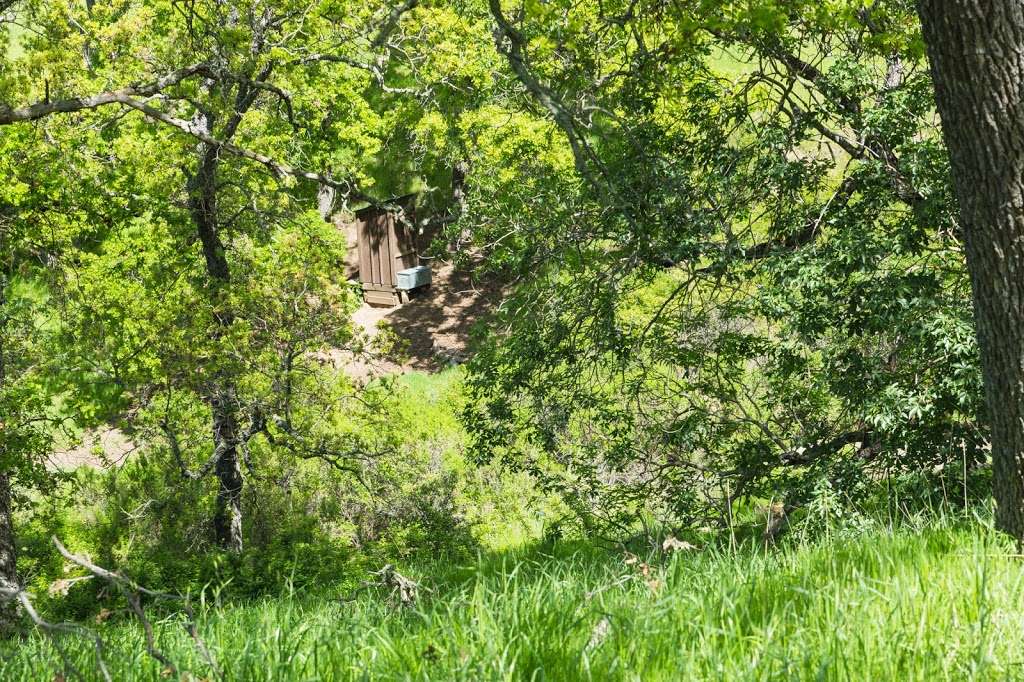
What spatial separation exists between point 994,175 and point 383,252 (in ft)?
86.1

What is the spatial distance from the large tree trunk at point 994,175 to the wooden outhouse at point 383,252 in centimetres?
2543

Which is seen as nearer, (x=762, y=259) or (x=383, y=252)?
(x=762, y=259)

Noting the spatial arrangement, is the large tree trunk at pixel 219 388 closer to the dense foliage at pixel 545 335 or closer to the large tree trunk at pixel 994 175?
the dense foliage at pixel 545 335

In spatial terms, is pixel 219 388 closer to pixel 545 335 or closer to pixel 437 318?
pixel 545 335

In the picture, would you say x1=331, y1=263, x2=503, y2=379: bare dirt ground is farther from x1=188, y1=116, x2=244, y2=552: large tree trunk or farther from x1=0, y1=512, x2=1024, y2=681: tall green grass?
x1=0, y1=512, x2=1024, y2=681: tall green grass

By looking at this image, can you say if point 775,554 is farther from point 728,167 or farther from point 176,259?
point 176,259

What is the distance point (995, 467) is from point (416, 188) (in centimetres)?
2475

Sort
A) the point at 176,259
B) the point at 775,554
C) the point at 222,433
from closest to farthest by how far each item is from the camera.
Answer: the point at 775,554 → the point at 222,433 → the point at 176,259

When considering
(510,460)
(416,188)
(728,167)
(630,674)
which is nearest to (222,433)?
(510,460)

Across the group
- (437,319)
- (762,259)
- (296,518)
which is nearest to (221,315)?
(296,518)

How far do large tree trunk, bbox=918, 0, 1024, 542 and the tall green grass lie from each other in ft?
3.07

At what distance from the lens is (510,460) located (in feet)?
30.6

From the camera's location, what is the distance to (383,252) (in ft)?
95.5

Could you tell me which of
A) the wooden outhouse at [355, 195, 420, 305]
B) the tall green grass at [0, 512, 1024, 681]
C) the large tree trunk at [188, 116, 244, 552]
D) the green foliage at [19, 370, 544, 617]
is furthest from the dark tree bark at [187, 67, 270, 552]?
the wooden outhouse at [355, 195, 420, 305]
